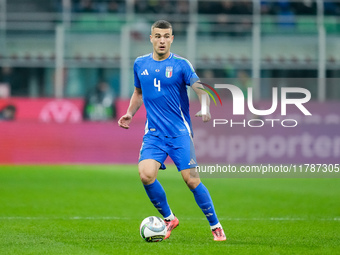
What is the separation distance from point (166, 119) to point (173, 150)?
0.33 m

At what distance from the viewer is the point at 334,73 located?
21.8 metres

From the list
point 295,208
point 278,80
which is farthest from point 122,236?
point 278,80

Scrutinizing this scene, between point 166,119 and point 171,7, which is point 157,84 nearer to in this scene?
point 166,119

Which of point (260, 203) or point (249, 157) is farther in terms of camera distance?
point (249, 157)

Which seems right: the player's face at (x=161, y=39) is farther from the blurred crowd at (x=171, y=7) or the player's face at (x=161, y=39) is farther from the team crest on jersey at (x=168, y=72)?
the blurred crowd at (x=171, y=7)

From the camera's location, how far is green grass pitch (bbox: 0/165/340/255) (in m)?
7.24

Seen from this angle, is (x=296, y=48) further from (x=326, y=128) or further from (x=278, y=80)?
(x=326, y=128)

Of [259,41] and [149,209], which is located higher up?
[259,41]

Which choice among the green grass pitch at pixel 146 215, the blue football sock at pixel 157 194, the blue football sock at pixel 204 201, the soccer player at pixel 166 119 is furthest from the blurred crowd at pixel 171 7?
the blue football sock at pixel 204 201

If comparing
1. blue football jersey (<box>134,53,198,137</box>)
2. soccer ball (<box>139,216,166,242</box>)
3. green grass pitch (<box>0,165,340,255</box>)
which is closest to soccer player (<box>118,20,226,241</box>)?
blue football jersey (<box>134,53,198,137</box>)

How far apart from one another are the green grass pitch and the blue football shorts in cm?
81

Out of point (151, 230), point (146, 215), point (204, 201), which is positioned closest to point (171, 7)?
point (146, 215)

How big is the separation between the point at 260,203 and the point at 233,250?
16.5ft

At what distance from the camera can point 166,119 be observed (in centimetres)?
767
